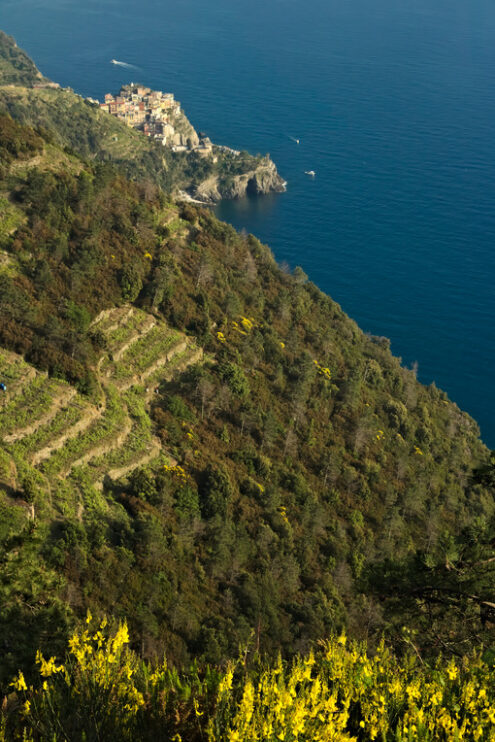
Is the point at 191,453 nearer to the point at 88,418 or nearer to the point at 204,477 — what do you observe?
the point at 204,477

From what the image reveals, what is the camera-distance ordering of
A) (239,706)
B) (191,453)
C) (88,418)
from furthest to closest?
(191,453)
(88,418)
(239,706)

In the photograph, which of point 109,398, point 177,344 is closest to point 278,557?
point 109,398

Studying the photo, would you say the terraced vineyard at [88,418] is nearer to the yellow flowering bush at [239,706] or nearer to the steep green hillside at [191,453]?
the steep green hillside at [191,453]

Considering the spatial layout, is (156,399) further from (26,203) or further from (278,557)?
(26,203)

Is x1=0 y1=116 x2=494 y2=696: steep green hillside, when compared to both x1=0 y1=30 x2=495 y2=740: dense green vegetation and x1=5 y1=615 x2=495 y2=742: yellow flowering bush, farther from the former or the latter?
x1=5 y1=615 x2=495 y2=742: yellow flowering bush

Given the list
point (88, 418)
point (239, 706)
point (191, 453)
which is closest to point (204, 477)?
point (191, 453)

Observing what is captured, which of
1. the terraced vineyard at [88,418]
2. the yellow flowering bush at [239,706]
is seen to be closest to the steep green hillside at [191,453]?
the terraced vineyard at [88,418]

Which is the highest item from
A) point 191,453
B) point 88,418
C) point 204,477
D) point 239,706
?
point 191,453
